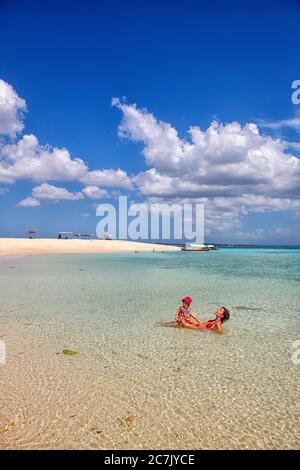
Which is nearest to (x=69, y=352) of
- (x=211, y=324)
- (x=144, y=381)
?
(x=144, y=381)

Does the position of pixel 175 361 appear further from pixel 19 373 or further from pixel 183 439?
pixel 19 373

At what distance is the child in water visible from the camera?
11.7 m

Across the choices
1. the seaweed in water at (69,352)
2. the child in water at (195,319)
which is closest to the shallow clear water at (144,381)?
the seaweed in water at (69,352)

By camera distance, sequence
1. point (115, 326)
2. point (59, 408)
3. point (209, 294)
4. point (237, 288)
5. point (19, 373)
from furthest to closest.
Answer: point (237, 288), point (209, 294), point (115, 326), point (19, 373), point (59, 408)

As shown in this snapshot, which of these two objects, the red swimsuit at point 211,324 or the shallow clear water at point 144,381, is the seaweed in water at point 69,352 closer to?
the shallow clear water at point 144,381

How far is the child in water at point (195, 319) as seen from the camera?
1169cm

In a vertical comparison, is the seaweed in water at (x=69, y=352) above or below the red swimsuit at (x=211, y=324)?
below

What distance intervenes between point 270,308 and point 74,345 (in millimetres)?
10699

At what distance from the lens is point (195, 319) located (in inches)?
483

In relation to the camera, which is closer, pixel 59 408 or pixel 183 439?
pixel 183 439

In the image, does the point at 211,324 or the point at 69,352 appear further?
the point at 211,324

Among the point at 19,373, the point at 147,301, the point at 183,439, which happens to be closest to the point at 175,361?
the point at 183,439

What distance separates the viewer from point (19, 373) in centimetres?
768

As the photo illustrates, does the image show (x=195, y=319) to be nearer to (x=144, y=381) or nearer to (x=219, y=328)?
(x=219, y=328)
